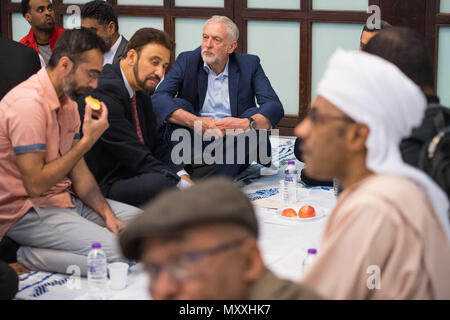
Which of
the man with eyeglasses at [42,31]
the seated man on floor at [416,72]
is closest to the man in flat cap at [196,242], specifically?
the seated man on floor at [416,72]

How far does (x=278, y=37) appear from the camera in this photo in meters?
5.88

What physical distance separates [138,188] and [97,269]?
747mm

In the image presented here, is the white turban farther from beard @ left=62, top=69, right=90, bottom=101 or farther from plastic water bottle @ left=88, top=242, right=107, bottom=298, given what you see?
beard @ left=62, top=69, right=90, bottom=101

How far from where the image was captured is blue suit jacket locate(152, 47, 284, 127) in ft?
14.7

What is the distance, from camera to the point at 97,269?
287cm

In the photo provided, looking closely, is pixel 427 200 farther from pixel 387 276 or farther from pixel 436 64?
pixel 436 64

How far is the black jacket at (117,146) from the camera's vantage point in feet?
11.5

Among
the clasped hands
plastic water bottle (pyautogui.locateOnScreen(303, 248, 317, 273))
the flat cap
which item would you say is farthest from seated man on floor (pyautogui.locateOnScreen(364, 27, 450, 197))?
the clasped hands

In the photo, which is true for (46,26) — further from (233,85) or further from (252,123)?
(252,123)

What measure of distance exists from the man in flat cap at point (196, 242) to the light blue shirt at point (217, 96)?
3.41 metres

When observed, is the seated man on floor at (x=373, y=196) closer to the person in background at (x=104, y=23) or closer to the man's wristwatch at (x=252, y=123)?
the man's wristwatch at (x=252, y=123)

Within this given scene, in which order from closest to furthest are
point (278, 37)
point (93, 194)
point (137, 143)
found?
point (93, 194) → point (137, 143) → point (278, 37)
